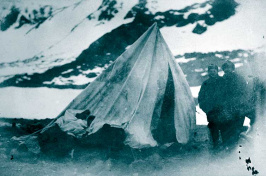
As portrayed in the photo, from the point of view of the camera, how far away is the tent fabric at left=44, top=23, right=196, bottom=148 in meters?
2.40

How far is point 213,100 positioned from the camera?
8.47 ft

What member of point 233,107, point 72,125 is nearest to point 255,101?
point 233,107

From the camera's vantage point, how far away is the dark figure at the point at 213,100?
2535mm

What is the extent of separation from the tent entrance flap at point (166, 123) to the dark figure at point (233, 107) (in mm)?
568

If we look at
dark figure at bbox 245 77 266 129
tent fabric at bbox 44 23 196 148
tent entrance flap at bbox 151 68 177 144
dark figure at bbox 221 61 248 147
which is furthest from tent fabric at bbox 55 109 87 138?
dark figure at bbox 245 77 266 129

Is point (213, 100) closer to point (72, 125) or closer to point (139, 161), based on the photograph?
point (139, 161)

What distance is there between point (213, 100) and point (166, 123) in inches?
23.8

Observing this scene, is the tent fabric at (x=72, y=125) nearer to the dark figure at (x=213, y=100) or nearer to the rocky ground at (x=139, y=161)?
the rocky ground at (x=139, y=161)

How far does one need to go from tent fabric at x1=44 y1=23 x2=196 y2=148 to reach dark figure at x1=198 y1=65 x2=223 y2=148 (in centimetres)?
16

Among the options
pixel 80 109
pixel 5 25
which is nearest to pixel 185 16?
pixel 80 109

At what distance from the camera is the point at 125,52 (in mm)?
2811

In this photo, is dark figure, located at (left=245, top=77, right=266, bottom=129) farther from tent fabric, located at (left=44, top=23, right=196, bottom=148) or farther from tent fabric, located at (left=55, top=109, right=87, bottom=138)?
tent fabric, located at (left=55, top=109, right=87, bottom=138)

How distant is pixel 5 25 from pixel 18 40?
28 cm

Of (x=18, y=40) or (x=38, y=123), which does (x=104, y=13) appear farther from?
(x=38, y=123)
